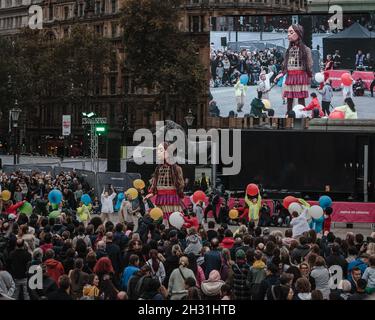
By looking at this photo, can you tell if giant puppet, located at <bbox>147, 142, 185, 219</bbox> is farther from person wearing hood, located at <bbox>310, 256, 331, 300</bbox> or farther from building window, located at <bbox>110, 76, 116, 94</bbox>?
building window, located at <bbox>110, 76, 116, 94</bbox>

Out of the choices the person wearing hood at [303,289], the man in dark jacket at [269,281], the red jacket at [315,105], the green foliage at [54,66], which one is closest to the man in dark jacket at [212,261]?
the man in dark jacket at [269,281]

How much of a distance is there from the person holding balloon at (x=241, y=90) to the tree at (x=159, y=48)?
22.4 meters

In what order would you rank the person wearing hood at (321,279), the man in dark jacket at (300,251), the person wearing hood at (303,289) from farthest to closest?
the man in dark jacket at (300,251)
the person wearing hood at (321,279)
the person wearing hood at (303,289)

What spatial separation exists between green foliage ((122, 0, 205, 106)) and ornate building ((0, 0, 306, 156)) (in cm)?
464

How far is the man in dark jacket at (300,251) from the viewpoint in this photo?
48.3 ft

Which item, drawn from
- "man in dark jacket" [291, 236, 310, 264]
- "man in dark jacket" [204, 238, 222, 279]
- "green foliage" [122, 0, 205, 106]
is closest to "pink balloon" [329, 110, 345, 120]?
"green foliage" [122, 0, 205, 106]

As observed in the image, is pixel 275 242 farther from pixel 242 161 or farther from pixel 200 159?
pixel 200 159

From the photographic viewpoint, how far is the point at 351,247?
604 inches

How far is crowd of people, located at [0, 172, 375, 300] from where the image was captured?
12.3 m

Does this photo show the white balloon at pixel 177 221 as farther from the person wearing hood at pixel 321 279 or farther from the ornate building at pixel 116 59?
the ornate building at pixel 116 59

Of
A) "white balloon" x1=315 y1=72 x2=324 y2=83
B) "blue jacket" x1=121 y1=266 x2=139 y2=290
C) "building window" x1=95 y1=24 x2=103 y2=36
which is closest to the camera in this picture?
"blue jacket" x1=121 y1=266 x2=139 y2=290

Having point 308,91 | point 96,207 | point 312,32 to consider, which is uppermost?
point 312,32
